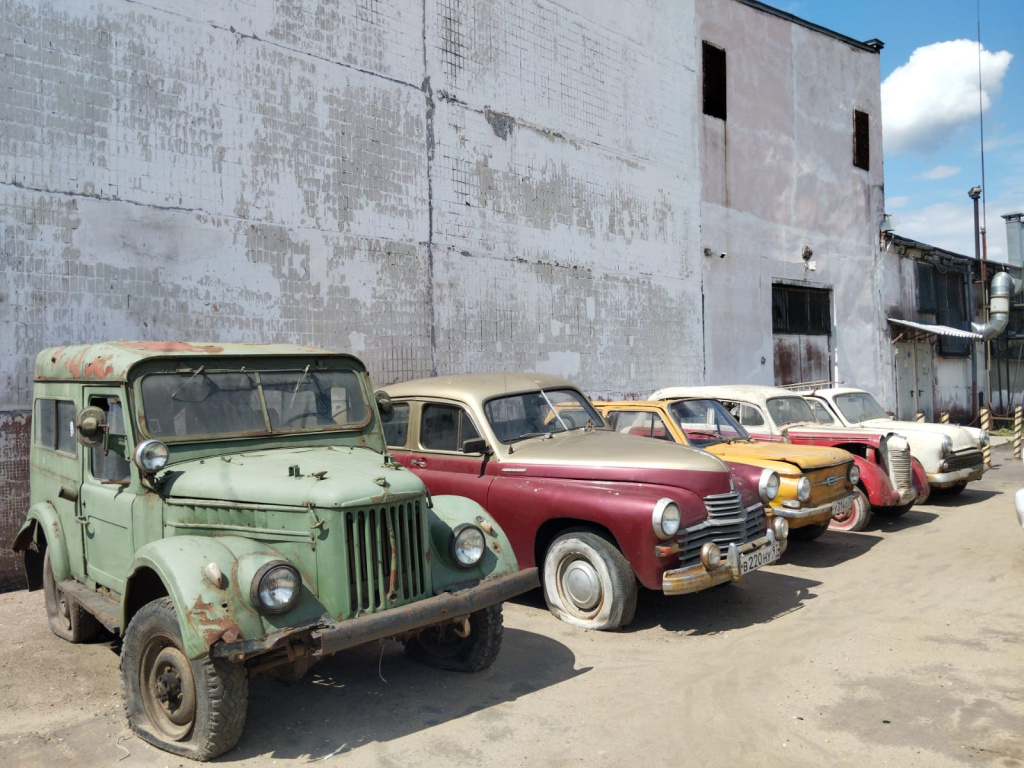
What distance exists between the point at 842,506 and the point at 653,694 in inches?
178

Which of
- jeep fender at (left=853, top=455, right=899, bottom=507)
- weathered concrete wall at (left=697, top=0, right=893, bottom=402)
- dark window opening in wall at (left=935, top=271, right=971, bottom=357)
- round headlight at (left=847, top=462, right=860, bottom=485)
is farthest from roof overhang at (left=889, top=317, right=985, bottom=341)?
round headlight at (left=847, top=462, right=860, bottom=485)

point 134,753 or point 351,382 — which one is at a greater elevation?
point 351,382

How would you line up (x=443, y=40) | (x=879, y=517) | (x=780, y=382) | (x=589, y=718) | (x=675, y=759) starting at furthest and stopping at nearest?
1. (x=780, y=382)
2. (x=443, y=40)
3. (x=879, y=517)
4. (x=589, y=718)
5. (x=675, y=759)

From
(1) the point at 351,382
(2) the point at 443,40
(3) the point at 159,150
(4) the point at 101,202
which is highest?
(2) the point at 443,40

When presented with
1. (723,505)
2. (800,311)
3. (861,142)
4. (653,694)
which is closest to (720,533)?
(723,505)

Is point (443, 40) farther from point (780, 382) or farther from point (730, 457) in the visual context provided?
point (780, 382)

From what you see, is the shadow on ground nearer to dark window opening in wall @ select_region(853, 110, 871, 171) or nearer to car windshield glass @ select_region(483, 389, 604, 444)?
car windshield glass @ select_region(483, 389, 604, 444)

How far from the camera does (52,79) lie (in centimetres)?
798

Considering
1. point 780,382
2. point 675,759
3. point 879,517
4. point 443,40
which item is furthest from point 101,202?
point 780,382

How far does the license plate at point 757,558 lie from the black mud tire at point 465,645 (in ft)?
6.66

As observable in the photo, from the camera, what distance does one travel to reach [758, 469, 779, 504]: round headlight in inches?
280

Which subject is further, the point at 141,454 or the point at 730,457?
the point at 730,457

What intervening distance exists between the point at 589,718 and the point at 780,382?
1461cm

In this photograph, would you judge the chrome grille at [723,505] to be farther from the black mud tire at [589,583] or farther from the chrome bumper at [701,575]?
the black mud tire at [589,583]
